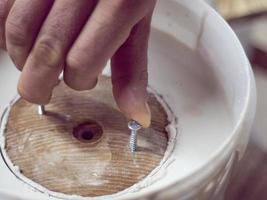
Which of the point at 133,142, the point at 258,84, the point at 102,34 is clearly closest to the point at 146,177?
the point at 133,142

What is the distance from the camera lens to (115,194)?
42 cm

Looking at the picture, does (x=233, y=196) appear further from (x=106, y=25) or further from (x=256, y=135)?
(x=106, y=25)

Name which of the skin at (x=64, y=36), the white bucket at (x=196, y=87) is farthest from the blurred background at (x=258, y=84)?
the skin at (x=64, y=36)

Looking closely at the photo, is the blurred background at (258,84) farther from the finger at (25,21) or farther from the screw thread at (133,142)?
the finger at (25,21)

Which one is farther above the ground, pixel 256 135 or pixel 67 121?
pixel 67 121

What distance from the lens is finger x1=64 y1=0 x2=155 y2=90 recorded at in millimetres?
343

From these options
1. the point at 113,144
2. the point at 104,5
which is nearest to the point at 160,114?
the point at 113,144

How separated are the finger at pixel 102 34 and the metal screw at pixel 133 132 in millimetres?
86

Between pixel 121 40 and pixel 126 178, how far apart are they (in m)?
0.12

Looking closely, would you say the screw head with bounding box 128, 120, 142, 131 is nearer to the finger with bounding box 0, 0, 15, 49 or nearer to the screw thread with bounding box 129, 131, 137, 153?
the screw thread with bounding box 129, 131, 137, 153

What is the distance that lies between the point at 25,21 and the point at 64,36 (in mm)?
28

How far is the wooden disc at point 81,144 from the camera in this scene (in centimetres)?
42

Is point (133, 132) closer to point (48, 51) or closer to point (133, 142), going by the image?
point (133, 142)

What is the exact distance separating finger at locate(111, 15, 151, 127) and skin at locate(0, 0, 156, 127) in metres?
0.03
